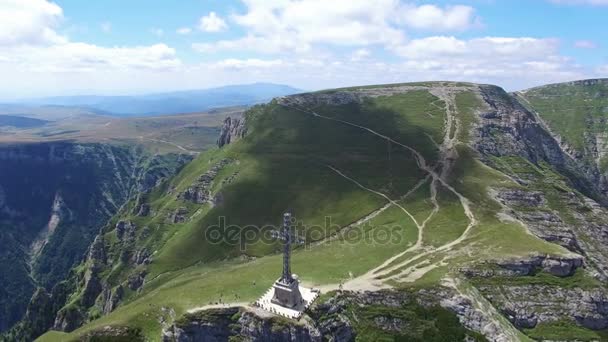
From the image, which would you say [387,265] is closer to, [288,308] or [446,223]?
[288,308]

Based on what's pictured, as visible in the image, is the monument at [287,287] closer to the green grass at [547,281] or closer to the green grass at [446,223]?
the green grass at [547,281]

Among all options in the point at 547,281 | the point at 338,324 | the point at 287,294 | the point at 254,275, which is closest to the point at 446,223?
the point at 547,281

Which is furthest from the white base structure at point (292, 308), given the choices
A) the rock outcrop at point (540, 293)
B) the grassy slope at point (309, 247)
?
the rock outcrop at point (540, 293)

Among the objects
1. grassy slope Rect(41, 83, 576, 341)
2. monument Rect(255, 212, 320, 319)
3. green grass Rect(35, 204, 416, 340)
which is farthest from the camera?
grassy slope Rect(41, 83, 576, 341)

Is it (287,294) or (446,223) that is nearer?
(287,294)

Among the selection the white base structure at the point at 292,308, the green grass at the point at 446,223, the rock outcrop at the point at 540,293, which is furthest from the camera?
the green grass at the point at 446,223

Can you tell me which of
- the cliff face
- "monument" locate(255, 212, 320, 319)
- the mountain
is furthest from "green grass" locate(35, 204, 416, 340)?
"monument" locate(255, 212, 320, 319)

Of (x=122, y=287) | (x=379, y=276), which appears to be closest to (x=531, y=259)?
(x=379, y=276)

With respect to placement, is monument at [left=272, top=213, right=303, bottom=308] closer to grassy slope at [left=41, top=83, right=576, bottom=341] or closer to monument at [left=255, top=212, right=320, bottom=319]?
monument at [left=255, top=212, right=320, bottom=319]
